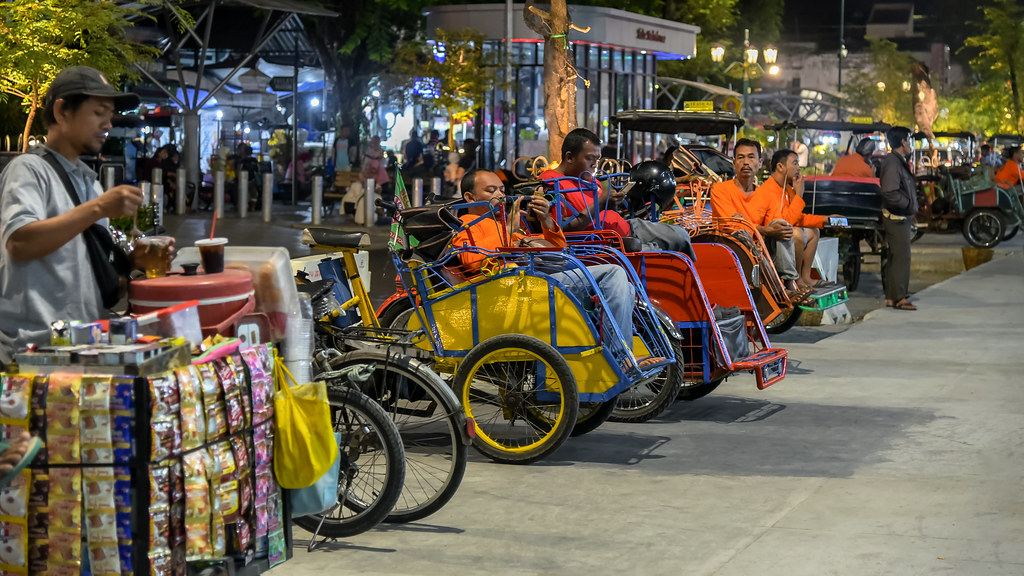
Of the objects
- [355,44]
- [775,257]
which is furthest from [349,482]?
[355,44]

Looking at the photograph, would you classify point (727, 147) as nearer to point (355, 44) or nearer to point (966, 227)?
point (966, 227)

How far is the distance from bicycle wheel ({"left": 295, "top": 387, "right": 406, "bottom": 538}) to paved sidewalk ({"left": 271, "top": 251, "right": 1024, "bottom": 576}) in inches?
4.5

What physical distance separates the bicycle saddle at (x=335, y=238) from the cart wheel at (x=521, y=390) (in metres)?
0.91

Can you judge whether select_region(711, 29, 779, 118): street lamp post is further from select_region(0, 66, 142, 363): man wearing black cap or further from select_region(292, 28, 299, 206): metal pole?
select_region(0, 66, 142, 363): man wearing black cap

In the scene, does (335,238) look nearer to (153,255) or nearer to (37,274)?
(153,255)

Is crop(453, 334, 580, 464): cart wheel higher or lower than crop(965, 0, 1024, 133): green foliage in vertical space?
lower

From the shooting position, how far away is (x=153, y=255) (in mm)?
4840

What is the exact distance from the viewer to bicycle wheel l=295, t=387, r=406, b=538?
19.6 ft

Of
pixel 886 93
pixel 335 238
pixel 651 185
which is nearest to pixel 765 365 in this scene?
pixel 651 185

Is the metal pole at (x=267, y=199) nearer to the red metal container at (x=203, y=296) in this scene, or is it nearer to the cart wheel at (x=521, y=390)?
the cart wheel at (x=521, y=390)

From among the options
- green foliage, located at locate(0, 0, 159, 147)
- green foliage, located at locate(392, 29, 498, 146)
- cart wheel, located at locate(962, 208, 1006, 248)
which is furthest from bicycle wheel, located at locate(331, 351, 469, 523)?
green foliage, located at locate(392, 29, 498, 146)

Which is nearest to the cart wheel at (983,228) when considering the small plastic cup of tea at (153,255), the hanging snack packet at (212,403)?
the small plastic cup of tea at (153,255)

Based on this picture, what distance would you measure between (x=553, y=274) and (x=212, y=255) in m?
3.18

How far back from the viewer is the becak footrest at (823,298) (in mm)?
10766
